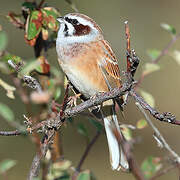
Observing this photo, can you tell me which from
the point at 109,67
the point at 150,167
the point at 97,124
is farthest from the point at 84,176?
the point at 109,67

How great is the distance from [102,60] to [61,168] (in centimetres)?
62

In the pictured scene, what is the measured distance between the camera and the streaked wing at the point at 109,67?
2598 mm

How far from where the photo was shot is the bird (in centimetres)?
255

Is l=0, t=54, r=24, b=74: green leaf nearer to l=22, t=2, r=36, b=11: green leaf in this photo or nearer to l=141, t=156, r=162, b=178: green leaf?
l=22, t=2, r=36, b=11: green leaf

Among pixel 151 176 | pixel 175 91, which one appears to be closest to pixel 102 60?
pixel 151 176

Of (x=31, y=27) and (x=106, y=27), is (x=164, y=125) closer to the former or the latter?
(x=106, y=27)

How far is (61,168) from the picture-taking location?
245 centimetres

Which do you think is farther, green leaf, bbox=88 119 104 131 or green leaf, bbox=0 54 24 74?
green leaf, bbox=88 119 104 131

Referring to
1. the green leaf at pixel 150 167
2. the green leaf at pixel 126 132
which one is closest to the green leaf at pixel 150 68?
the green leaf at pixel 126 132

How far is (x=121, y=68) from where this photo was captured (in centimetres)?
603

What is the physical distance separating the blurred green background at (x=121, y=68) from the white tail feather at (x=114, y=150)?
66.3 inches

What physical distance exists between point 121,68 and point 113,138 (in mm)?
3369

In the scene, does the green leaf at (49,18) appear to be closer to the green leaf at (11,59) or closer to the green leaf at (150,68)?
the green leaf at (11,59)

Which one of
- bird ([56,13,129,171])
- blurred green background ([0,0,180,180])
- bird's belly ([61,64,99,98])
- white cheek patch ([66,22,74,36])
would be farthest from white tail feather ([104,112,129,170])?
blurred green background ([0,0,180,180])
